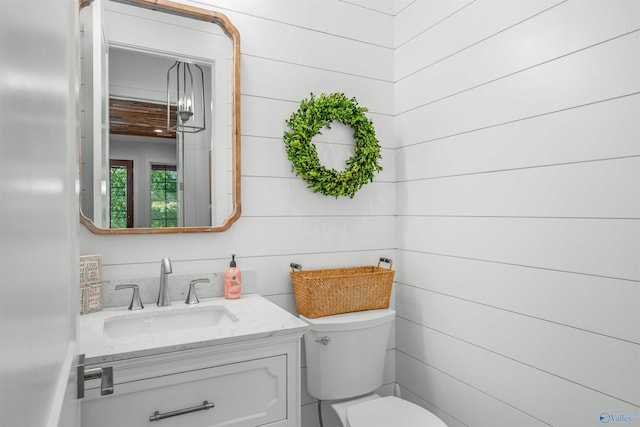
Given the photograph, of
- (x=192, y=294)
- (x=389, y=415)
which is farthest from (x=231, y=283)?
(x=389, y=415)

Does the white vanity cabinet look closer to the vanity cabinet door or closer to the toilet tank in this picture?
the vanity cabinet door

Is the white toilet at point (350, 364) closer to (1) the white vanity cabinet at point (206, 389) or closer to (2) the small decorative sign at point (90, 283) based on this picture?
(1) the white vanity cabinet at point (206, 389)

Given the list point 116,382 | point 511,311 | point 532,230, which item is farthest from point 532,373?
point 116,382

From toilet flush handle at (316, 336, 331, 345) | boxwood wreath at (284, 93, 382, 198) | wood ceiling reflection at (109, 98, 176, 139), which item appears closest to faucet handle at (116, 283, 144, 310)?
wood ceiling reflection at (109, 98, 176, 139)

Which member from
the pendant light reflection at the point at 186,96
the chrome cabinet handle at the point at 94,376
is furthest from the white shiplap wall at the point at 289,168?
the chrome cabinet handle at the point at 94,376

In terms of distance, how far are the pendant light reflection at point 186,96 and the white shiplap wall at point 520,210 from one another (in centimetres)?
98

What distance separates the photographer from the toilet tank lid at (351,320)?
5.32 feet

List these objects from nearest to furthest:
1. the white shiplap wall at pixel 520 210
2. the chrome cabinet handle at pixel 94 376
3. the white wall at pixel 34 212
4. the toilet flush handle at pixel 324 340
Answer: the white wall at pixel 34 212, the chrome cabinet handle at pixel 94 376, the white shiplap wall at pixel 520 210, the toilet flush handle at pixel 324 340

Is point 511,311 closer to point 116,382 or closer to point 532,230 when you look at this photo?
point 532,230

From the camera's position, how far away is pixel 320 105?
71.7 inches

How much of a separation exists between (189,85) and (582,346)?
5.50 feet

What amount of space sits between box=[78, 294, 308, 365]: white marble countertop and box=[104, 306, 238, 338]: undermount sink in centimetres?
1

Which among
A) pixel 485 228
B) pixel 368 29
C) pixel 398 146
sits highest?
pixel 368 29

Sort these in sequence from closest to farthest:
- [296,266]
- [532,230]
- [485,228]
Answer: [532,230]
[485,228]
[296,266]
